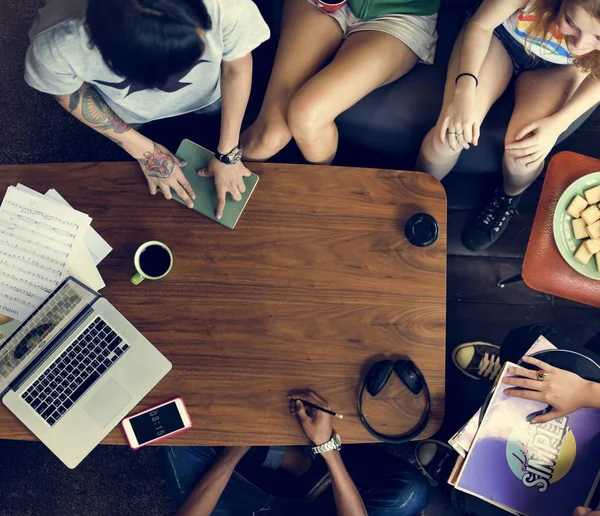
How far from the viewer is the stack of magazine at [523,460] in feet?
4.34

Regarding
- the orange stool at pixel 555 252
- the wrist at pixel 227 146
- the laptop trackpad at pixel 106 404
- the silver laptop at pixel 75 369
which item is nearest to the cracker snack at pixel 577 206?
the orange stool at pixel 555 252

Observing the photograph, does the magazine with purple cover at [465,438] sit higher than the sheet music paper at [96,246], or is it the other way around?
the sheet music paper at [96,246]

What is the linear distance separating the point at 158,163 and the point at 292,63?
549 mm

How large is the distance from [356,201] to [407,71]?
2.01ft

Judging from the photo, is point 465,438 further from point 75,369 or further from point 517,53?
point 517,53

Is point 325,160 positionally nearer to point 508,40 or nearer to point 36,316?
point 508,40

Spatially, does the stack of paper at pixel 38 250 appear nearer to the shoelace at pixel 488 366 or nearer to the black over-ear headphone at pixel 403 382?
the black over-ear headphone at pixel 403 382

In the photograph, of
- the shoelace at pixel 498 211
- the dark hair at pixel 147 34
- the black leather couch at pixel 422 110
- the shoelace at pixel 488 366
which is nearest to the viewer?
the dark hair at pixel 147 34

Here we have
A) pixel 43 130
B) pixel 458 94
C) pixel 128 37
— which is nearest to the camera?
pixel 128 37

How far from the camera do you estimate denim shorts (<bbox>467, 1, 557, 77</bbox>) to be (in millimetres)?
1526

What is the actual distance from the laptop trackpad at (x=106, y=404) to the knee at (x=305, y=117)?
2.84ft

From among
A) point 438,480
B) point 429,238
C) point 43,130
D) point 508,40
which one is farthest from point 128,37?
point 438,480

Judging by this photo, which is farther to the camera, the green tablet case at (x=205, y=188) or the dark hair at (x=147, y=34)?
the green tablet case at (x=205, y=188)

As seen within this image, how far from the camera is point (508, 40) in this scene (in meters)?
1.54
